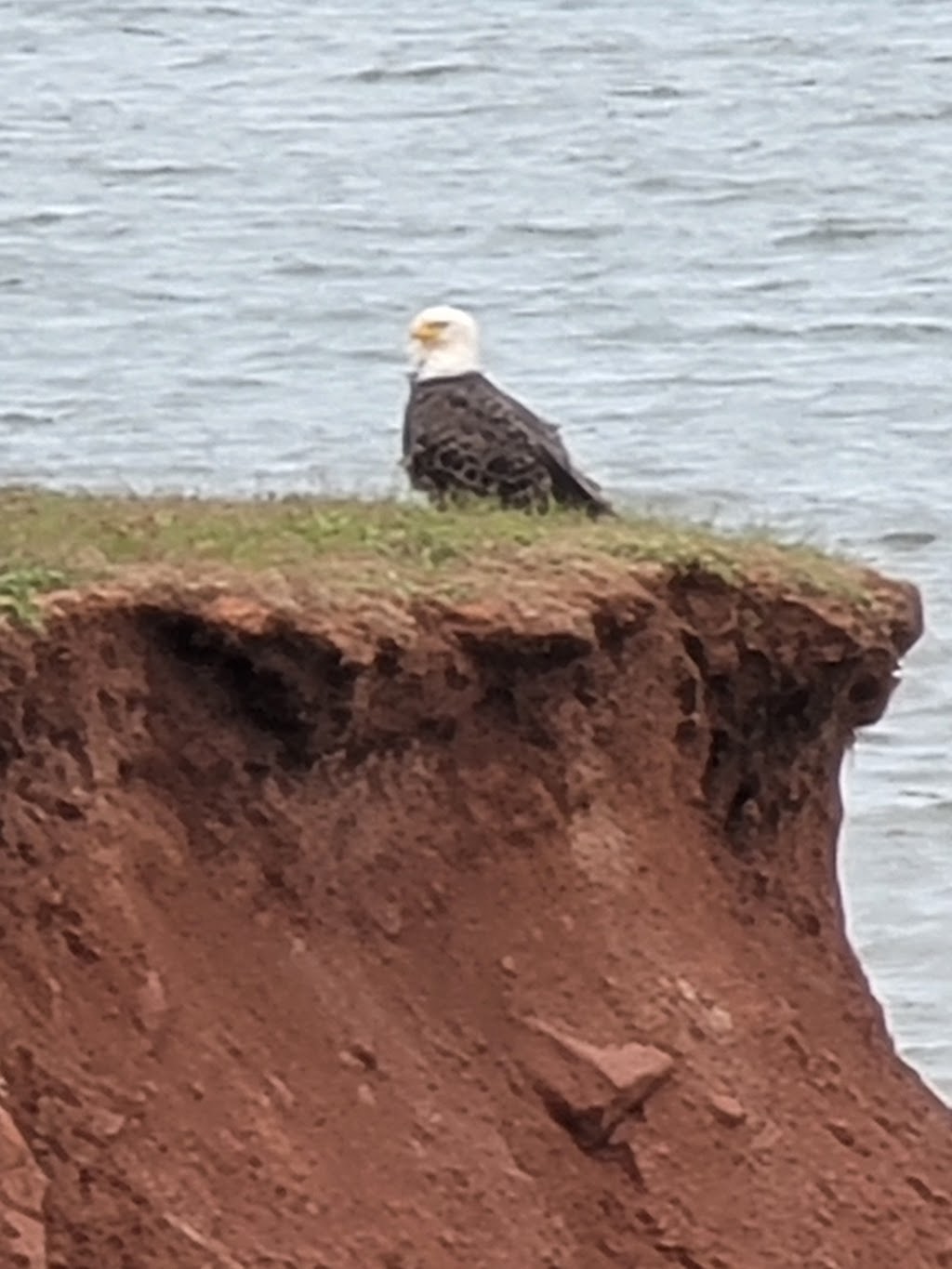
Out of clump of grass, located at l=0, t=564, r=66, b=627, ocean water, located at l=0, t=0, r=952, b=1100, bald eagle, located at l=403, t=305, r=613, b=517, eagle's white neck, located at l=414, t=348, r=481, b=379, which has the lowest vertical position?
ocean water, located at l=0, t=0, r=952, b=1100

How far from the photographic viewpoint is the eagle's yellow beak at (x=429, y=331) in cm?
1112

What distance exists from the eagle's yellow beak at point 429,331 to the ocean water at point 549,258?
10.4ft

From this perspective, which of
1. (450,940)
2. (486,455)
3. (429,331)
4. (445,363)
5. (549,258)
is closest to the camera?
(450,940)

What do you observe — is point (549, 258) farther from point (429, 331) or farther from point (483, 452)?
point (483, 452)

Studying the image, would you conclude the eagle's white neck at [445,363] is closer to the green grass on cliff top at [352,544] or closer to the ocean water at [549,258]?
the green grass on cliff top at [352,544]

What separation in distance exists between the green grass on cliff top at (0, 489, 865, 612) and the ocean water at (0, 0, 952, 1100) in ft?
15.6

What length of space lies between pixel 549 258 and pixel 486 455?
1242 centimetres

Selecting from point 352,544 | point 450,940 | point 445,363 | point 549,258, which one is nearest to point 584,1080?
point 450,940

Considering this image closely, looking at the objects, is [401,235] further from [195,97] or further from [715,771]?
[715,771]

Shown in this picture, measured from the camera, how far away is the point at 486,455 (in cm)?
983

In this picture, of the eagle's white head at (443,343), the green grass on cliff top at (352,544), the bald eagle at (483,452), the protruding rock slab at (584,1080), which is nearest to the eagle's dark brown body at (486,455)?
the bald eagle at (483,452)

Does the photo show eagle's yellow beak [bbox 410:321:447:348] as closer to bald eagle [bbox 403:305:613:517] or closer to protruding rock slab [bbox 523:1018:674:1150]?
bald eagle [bbox 403:305:613:517]

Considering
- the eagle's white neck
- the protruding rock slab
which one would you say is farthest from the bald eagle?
the protruding rock slab

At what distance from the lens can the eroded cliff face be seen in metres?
7.42
